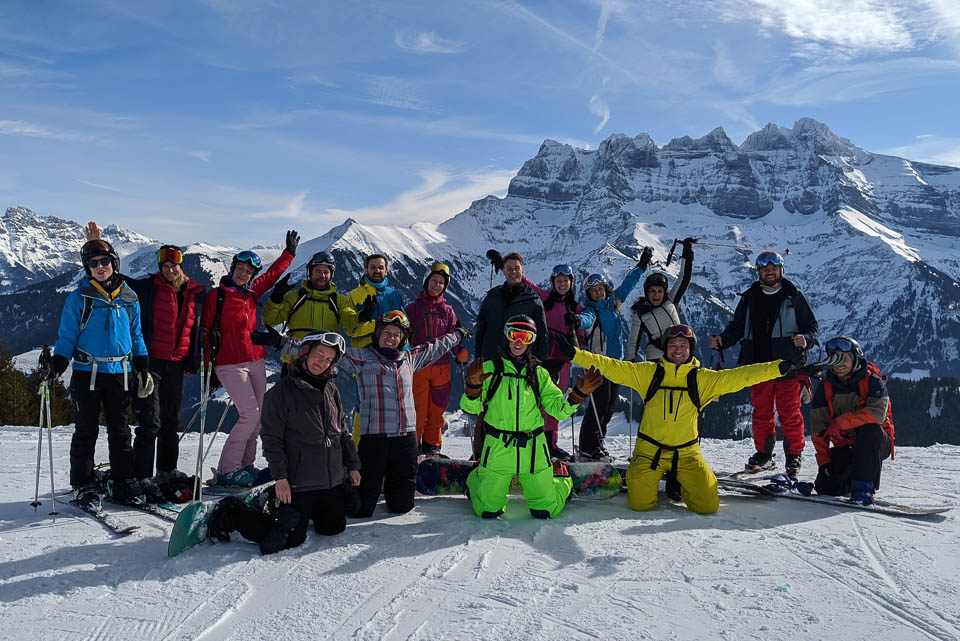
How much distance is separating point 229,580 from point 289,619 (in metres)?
0.78

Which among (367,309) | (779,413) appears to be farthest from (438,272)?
(779,413)

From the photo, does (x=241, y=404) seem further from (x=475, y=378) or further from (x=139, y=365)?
(x=475, y=378)

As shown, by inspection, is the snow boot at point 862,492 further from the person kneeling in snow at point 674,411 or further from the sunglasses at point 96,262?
the sunglasses at point 96,262

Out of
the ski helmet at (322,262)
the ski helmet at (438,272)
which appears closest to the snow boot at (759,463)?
the ski helmet at (438,272)

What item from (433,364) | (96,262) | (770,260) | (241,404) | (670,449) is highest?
(770,260)

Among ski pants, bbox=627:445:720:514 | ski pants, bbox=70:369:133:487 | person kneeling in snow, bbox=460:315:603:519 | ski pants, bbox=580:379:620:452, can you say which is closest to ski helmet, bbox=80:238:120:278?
ski pants, bbox=70:369:133:487

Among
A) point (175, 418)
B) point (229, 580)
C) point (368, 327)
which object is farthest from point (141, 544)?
point (368, 327)

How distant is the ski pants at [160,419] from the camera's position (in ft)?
20.0

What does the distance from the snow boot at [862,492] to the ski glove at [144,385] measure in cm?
725

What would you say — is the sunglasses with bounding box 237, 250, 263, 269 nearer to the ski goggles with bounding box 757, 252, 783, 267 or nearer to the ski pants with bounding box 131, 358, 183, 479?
the ski pants with bounding box 131, 358, 183, 479

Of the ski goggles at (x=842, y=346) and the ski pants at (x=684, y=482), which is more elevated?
the ski goggles at (x=842, y=346)

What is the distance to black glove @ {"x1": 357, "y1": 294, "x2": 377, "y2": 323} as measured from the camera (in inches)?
283

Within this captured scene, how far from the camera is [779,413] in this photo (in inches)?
301

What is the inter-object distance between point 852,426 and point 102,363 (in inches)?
304
